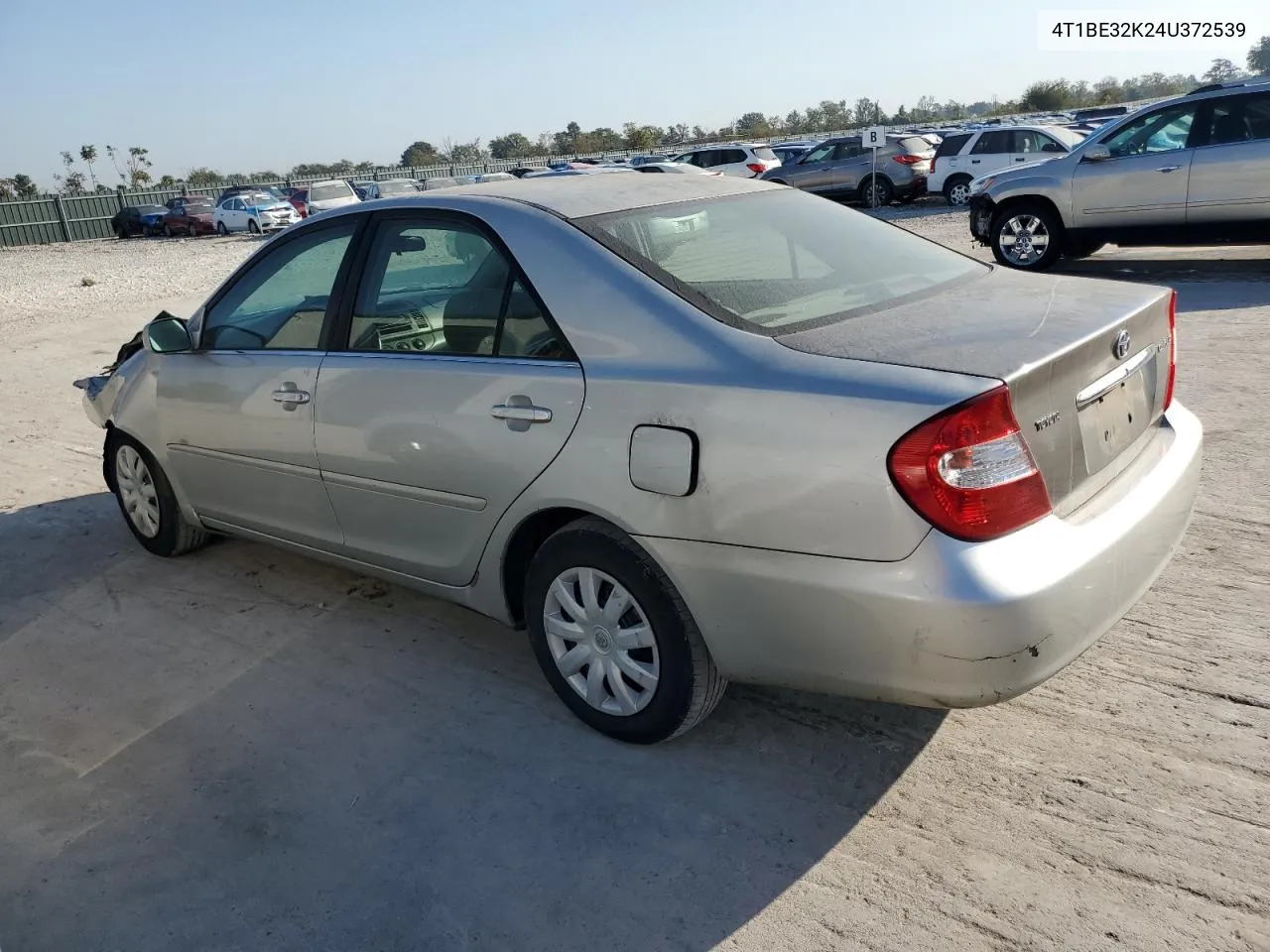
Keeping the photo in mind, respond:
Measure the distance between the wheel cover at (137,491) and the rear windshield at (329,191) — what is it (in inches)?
1161

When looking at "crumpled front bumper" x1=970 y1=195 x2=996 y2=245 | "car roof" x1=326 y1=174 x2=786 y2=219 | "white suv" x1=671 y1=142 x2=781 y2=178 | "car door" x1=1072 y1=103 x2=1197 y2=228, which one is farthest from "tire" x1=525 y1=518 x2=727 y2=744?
"white suv" x1=671 y1=142 x2=781 y2=178

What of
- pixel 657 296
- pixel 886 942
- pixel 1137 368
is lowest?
pixel 886 942

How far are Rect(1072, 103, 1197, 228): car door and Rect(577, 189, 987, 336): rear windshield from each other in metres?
8.20

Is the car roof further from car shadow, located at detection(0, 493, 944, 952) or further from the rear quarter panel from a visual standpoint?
car shadow, located at detection(0, 493, 944, 952)

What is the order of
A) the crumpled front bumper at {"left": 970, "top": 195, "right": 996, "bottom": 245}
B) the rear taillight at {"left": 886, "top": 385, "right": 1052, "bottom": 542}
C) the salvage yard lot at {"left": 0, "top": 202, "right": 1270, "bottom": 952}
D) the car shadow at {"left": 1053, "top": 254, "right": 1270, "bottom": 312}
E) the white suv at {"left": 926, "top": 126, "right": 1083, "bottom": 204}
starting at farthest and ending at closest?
the white suv at {"left": 926, "top": 126, "right": 1083, "bottom": 204} → the crumpled front bumper at {"left": 970, "top": 195, "right": 996, "bottom": 245} → the car shadow at {"left": 1053, "top": 254, "right": 1270, "bottom": 312} → the salvage yard lot at {"left": 0, "top": 202, "right": 1270, "bottom": 952} → the rear taillight at {"left": 886, "top": 385, "right": 1052, "bottom": 542}

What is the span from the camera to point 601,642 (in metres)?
3.14

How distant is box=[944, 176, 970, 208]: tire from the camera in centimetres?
2142

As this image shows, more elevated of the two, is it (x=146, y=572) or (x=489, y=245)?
(x=489, y=245)

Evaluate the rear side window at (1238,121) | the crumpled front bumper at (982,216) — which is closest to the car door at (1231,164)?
the rear side window at (1238,121)

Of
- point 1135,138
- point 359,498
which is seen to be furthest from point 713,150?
point 359,498

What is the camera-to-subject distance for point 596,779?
305 cm

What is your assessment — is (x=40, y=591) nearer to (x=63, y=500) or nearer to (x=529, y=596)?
(x=63, y=500)

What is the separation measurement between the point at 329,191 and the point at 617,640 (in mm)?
32995

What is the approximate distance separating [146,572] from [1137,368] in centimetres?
429
